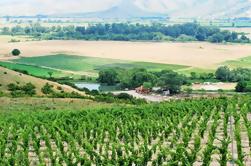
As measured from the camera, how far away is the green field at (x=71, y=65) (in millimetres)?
150375

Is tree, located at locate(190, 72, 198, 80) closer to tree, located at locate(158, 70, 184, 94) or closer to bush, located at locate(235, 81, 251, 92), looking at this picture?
tree, located at locate(158, 70, 184, 94)

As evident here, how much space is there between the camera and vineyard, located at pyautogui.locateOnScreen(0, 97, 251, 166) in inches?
1617

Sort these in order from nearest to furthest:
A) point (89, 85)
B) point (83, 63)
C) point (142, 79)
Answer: point (142, 79) → point (89, 85) → point (83, 63)

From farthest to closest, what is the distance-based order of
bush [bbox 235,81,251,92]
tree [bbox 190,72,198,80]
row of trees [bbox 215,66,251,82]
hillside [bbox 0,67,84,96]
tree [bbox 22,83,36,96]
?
tree [bbox 190,72,198,80] → row of trees [bbox 215,66,251,82] → bush [bbox 235,81,251,92] → hillside [bbox 0,67,84,96] → tree [bbox 22,83,36,96]

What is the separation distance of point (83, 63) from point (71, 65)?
4.79 meters

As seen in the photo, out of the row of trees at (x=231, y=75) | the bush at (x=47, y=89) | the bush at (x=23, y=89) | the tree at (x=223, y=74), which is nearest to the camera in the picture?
the bush at (x=23, y=89)

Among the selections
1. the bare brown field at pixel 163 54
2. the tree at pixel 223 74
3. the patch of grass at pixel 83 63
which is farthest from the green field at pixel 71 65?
the tree at pixel 223 74

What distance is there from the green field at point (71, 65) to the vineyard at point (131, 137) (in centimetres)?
8161

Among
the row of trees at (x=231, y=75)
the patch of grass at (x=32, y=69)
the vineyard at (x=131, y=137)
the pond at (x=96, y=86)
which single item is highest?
the vineyard at (x=131, y=137)

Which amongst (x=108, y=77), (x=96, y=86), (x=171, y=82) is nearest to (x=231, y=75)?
(x=171, y=82)

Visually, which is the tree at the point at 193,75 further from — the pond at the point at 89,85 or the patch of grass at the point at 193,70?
the pond at the point at 89,85

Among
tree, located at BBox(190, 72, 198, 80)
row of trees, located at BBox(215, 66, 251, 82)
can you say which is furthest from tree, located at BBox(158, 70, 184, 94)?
row of trees, located at BBox(215, 66, 251, 82)

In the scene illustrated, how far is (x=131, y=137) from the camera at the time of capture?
169 ft

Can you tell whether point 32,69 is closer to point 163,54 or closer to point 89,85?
point 89,85
